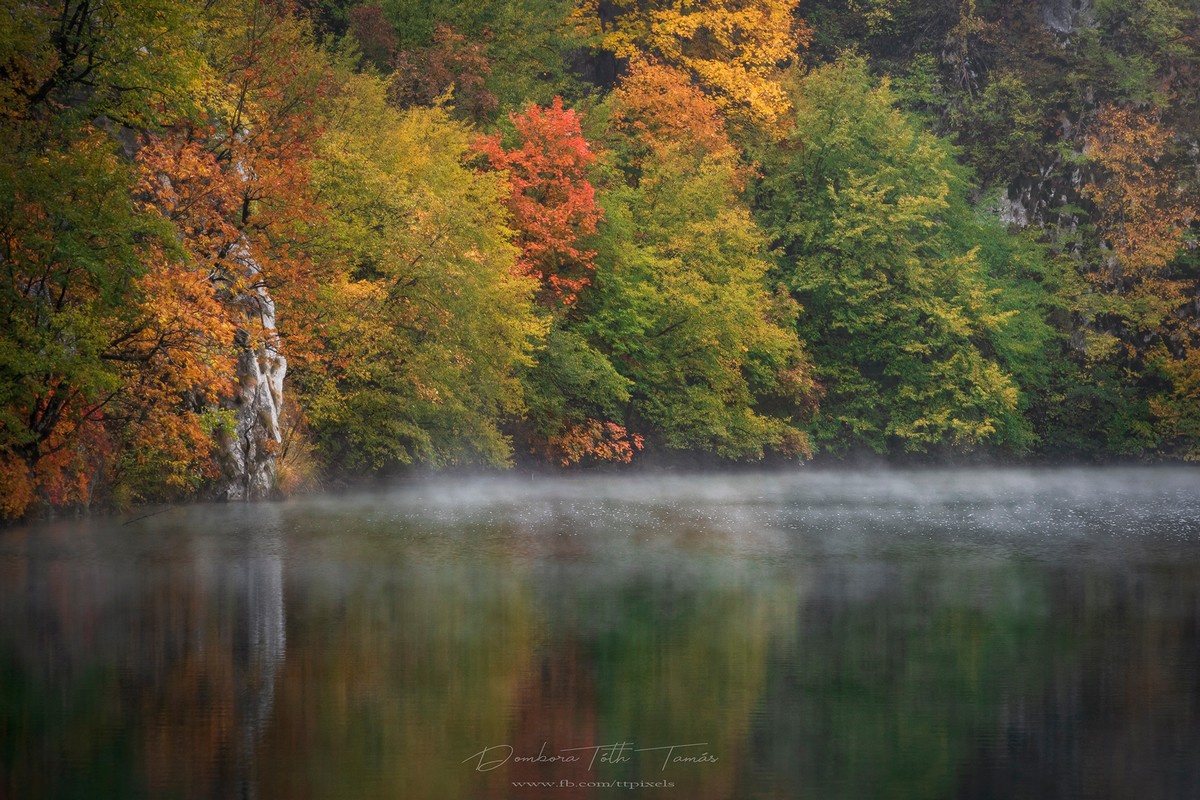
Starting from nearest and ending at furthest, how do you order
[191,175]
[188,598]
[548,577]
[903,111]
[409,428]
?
1. [188,598]
2. [548,577]
3. [191,175]
4. [409,428]
5. [903,111]

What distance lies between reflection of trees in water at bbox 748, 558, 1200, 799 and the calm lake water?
1.6 inches

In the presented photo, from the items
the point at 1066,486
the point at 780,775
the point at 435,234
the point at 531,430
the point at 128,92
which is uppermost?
the point at 780,775

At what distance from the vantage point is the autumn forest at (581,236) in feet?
96.9

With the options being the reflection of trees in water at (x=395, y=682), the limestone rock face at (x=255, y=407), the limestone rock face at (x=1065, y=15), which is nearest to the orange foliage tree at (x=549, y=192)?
the limestone rock face at (x=255, y=407)

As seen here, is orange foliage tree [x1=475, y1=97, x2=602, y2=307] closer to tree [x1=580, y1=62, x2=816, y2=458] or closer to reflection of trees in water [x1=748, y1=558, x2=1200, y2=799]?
tree [x1=580, y1=62, x2=816, y2=458]

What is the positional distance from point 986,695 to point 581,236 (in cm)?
3823

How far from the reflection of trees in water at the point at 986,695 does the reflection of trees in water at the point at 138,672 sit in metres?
4.61

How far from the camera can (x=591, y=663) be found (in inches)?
609

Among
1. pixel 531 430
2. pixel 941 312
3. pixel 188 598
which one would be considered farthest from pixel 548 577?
pixel 941 312

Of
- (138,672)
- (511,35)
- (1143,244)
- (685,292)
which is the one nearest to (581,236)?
(685,292)

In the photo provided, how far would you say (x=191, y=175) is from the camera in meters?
32.8

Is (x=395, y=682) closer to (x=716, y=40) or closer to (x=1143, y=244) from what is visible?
(x=716, y=40)

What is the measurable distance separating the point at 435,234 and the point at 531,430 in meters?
11.6

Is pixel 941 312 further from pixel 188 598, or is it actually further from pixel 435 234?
pixel 188 598
